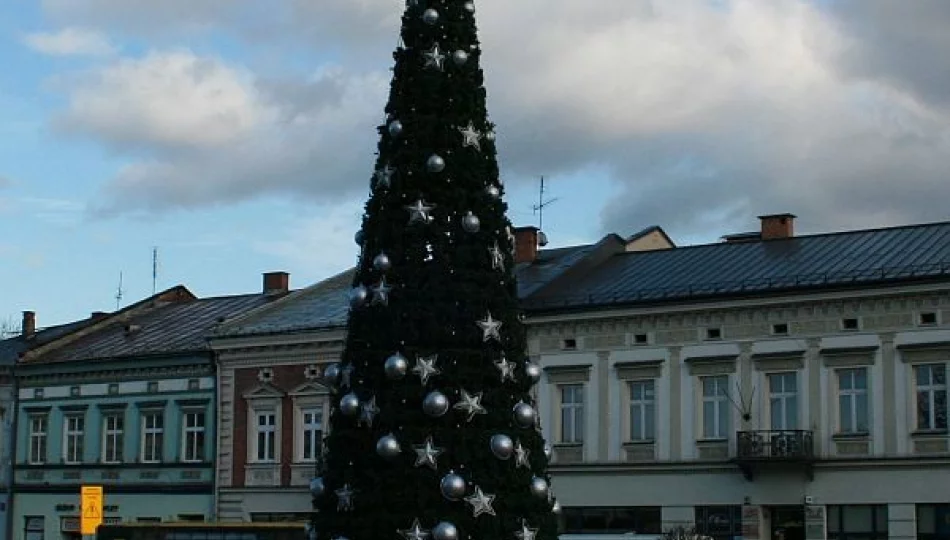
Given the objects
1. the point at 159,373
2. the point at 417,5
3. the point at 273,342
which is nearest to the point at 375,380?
the point at 417,5

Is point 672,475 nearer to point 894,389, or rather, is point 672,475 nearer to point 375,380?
point 894,389

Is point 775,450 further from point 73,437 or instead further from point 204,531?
point 73,437

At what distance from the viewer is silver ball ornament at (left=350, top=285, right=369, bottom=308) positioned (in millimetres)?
13828

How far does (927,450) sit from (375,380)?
22653 mm

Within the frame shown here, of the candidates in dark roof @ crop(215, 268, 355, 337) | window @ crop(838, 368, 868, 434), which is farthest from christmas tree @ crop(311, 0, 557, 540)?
dark roof @ crop(215, 268, 355, 337)

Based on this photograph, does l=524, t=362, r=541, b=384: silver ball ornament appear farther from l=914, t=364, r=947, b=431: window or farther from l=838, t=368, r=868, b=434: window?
l=838, t=368, r=868, b=434: window

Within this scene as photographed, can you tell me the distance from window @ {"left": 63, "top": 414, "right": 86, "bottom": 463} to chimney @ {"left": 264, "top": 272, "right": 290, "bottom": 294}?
7.20 meters

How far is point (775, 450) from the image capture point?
3519 cm

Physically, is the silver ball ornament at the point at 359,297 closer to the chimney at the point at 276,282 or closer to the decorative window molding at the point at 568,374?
the decorative window molding at the point at 568,374

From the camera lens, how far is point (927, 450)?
33.6 m

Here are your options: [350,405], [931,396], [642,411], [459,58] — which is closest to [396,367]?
[350,405]

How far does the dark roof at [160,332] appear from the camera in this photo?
47.9 metres

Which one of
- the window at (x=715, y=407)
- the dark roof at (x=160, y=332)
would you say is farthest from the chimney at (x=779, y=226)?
the dark roof at (x=160, y=332)

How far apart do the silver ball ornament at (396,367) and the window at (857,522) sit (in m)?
23.0
